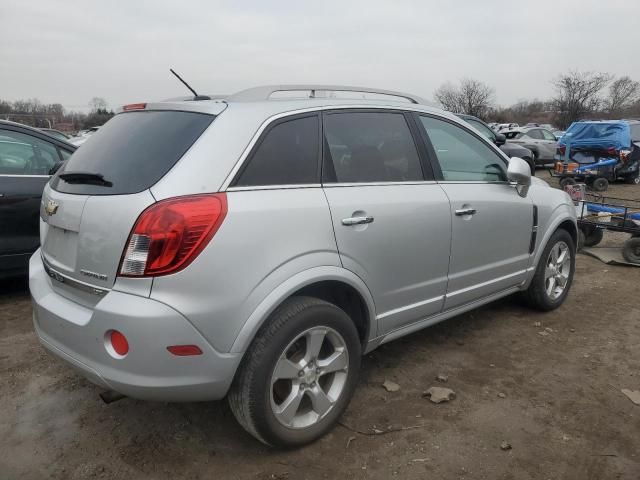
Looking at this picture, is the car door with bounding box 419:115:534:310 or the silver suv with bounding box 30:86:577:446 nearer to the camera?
the silver suv with bounding box 30:86:577:446

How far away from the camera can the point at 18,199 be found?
14.4 ft

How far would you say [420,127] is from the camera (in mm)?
3297

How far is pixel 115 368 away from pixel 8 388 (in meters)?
1.46

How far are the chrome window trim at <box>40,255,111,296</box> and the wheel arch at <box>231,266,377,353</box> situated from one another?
24.5 inches

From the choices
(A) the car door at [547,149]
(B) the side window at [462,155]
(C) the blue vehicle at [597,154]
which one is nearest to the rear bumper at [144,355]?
(B) the side window at [462,155]

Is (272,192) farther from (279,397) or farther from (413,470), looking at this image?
(413,470)

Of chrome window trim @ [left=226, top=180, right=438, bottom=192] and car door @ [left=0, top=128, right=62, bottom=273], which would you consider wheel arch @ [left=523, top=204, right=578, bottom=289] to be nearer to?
chrome window trim @ [left=226, top=180, right=438, bottom=192]

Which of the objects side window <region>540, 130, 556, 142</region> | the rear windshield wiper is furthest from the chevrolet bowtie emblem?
side window <region>540, 130, 556, 142</region>

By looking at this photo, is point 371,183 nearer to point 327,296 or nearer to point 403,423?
point 327,296

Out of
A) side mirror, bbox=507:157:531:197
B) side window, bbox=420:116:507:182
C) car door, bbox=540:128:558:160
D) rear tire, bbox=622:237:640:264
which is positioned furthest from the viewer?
car door, bbox=540:128:558:160

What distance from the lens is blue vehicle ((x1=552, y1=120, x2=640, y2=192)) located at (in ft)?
41.0

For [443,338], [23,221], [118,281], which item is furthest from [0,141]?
[443,338]

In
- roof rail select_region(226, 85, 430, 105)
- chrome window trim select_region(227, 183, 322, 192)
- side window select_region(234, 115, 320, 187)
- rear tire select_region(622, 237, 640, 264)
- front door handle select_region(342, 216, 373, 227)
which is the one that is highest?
roof rail select_region(226, 85, 430, 105)

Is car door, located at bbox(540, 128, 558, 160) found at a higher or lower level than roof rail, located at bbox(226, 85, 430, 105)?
lower
